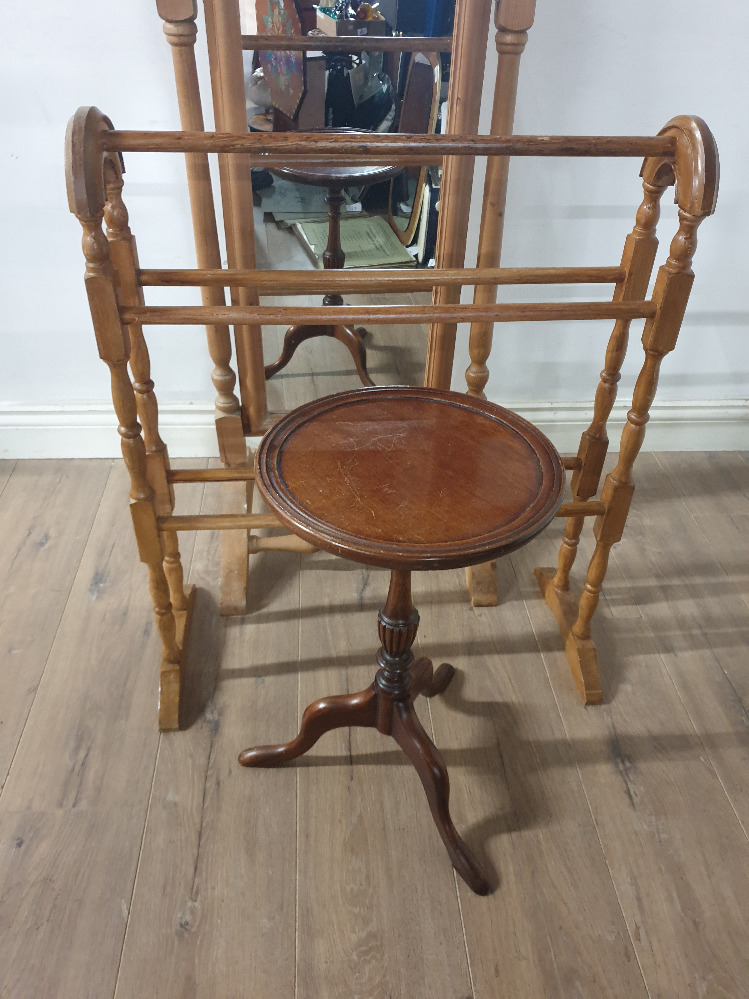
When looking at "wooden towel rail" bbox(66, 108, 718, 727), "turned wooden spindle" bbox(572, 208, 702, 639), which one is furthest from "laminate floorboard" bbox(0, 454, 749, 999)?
"turned wooden spindle" bbox(572, 208, 702, 639)

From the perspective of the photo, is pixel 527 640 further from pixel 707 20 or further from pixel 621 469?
pixel 707 20

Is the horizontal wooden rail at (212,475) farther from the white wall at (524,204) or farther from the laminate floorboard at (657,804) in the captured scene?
the laminate floorboard at (657,804)

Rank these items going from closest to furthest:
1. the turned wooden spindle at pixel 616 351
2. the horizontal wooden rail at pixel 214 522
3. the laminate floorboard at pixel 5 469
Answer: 1. the turned wooden spindle at pixel 616 351
2. the horizontal wooden rail at pixel 214 522
3. the laminate floorboard at pixel 5 469

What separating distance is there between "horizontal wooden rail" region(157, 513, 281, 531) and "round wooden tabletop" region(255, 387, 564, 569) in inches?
9.5

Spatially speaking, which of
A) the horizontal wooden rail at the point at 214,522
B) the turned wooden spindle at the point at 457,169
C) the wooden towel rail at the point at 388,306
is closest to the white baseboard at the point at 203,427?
the turned wooden spindle at the point at 457,169

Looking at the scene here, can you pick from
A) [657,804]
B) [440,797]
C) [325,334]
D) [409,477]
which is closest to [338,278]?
[409,477]

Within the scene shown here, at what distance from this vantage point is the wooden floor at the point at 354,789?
1.18 metres

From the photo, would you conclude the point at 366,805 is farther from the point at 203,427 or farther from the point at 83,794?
the point at 203,427

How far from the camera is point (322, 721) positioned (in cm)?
136

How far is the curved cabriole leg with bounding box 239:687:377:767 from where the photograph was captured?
1.35 m

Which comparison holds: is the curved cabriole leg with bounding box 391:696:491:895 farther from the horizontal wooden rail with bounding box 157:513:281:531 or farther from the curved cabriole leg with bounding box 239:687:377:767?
the horizontal wooden rail with bounding box 157:513:281:531

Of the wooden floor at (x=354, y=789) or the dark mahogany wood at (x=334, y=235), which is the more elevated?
the dark mahogany wood at (x=334, y=235)

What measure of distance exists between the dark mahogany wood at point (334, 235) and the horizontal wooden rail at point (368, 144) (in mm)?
359

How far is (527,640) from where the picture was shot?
1712mm
